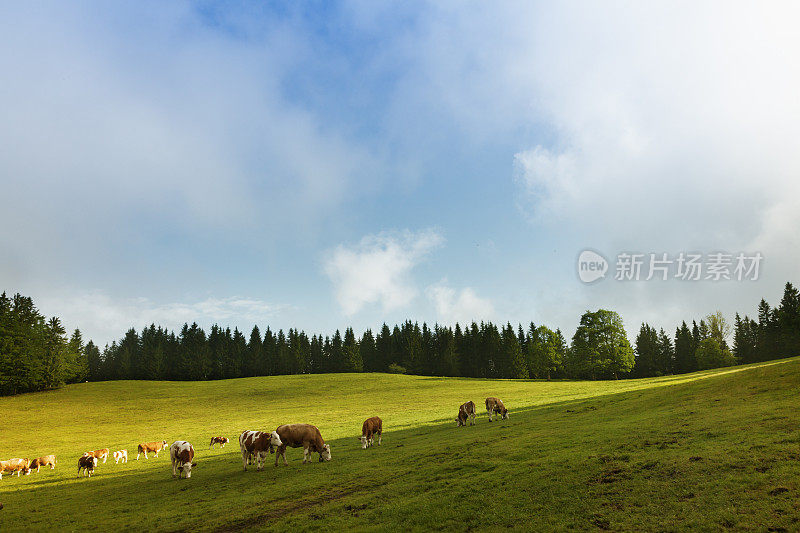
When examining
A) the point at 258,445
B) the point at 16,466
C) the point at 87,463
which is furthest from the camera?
the point at 16,466

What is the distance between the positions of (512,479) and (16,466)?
33.8 metres

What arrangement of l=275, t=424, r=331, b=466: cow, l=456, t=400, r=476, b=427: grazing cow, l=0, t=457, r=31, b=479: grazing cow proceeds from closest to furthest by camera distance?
1. l=275, t=424, r=331, b=466: cow
2. l=0, t=457, r=31, b=479: grazing cow
3. l=456, t=400, r=476, b=427: grazing cow

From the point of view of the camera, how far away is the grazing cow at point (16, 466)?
2767 cm

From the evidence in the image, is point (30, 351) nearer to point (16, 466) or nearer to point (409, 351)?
point (16, 466)

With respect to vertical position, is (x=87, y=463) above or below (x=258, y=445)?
below

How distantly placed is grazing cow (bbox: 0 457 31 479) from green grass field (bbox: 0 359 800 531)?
170 centimetres

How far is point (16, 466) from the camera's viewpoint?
1096 inches

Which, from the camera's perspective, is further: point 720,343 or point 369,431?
point 720,343

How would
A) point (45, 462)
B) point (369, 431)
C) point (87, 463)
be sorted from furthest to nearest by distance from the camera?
point (45, 462) < point (369, 431) < point (87, 463)

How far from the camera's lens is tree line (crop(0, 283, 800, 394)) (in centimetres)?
8462

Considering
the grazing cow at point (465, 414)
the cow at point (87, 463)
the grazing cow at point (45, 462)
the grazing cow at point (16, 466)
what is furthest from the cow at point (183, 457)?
the grazing cow at point (465, 414)

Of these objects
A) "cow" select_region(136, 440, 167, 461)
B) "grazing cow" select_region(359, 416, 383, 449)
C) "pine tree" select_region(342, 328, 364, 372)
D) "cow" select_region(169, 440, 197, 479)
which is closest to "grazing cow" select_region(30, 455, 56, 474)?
"cow" select_region(136, 440, 167, 461)

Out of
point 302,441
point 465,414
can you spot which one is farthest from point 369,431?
point 465,414

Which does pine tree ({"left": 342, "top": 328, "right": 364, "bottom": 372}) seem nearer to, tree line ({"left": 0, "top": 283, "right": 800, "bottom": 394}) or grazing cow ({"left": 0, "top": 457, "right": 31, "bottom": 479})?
tree line ({"left": 0, "top": 283, "right": 800, "bottom": 394})
